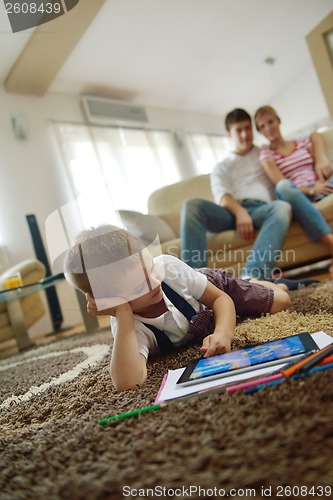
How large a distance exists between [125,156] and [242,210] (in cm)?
198

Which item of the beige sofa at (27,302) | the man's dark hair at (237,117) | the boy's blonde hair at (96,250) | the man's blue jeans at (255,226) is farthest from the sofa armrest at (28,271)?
the boy's blonde hair at (96,250)

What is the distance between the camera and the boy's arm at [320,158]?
4.80ft

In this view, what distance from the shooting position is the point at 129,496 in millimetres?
251

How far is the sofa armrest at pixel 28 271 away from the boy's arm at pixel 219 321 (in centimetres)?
129

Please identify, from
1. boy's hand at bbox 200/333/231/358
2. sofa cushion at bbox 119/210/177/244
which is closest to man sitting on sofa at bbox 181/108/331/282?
sofa cushion at bbox 119/210/177/244

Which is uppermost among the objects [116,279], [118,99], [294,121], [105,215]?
[118,99]

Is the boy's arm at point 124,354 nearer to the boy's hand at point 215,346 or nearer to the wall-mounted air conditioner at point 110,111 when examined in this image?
the boy's hand at point 215,346

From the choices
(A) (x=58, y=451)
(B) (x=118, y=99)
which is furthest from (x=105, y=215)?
(B) (x=118, y=99)

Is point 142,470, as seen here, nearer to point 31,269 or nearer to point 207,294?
point 207,294

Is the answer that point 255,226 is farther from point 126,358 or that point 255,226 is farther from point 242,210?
point 126,358

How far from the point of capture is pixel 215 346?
54 cm

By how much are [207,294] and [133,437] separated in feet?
1.19

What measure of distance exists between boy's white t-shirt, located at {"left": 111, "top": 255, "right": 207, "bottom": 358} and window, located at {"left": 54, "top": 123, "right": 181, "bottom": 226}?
133cm

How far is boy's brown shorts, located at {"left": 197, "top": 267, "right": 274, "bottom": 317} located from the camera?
747 millimetres
